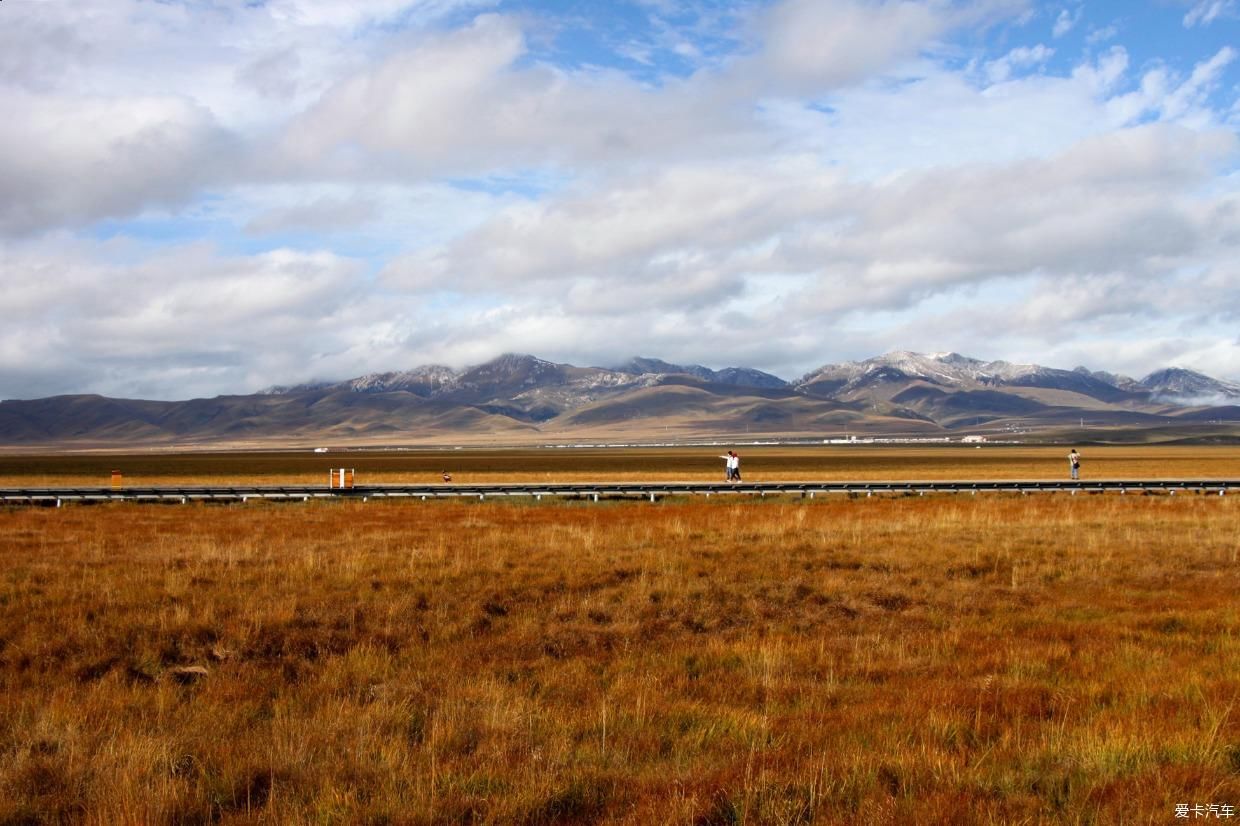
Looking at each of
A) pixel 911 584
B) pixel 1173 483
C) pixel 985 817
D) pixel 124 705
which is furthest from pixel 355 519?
pixel 1173 483

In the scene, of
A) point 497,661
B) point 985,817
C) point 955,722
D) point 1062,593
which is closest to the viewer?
point 985,817

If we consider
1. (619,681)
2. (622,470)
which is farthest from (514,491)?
(622,470)

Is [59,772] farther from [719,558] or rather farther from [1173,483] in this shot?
[1173,483]

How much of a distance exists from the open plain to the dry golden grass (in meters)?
0.04

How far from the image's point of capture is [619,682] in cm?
1015

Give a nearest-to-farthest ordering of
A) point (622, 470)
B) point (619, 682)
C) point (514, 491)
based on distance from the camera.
→ point (619, 682) < point (514, 491) < point (622, 470)

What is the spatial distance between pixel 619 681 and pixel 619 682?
0.15ft

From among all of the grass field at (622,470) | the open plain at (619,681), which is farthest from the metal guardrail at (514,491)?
the grass field at (622,470)

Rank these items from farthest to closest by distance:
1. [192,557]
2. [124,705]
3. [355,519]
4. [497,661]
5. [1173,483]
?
[1173,483]
[355,519]
[192,557]
[497,661]
[124,705]

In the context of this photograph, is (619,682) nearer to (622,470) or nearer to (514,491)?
(514,491)

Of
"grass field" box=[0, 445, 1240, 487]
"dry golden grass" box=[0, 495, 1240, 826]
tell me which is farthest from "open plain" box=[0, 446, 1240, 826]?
"grass field" box=[0, 445, 1240, 487]

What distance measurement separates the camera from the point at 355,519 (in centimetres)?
2947

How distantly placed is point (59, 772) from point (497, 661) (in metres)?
4.93

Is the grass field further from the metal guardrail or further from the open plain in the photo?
the open plain
